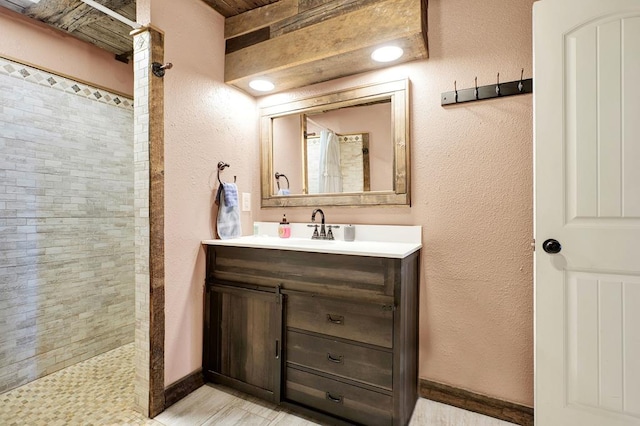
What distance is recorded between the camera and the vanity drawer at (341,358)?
1.44 m

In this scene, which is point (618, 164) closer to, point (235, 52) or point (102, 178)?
point (235, 52)

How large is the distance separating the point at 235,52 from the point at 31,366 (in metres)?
2.48

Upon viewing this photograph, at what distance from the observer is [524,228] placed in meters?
1.58

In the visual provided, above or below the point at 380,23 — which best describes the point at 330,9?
above

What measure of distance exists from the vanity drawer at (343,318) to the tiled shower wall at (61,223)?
1660 millimetres

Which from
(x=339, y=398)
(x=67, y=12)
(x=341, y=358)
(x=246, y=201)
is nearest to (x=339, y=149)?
(x=246, y=201)

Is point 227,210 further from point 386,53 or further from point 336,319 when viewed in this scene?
point 386,53

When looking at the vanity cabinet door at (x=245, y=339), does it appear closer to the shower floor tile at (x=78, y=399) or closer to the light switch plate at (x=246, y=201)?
the shower floor tile at (x=78, y=399)

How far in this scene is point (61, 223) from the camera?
82.5 inches

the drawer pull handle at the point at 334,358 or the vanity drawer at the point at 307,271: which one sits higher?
the vanity drawer at the point at 307,271

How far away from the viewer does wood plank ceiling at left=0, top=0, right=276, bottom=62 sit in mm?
1853

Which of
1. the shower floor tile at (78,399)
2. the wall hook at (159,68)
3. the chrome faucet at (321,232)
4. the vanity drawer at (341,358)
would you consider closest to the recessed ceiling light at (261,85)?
the wall hook at (159,68)

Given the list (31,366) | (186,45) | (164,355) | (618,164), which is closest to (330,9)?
(186,45)

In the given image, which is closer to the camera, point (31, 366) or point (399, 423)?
point (399, 423)
